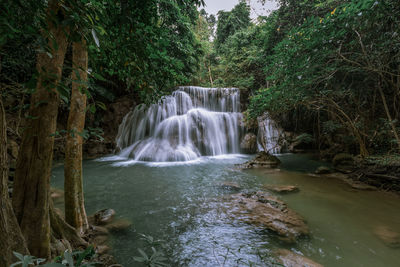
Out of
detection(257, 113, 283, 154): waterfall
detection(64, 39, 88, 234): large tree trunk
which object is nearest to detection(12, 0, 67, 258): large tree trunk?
detection(64, 39, 88, 234): large tree trunk

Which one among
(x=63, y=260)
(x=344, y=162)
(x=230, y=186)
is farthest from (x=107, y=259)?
(x=344, y=162)

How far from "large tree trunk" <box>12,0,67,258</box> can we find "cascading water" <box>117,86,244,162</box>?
7826 millimetres

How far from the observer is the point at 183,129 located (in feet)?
36.3

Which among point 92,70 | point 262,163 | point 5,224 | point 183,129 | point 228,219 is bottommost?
point 228,219

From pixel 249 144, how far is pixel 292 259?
9.83m

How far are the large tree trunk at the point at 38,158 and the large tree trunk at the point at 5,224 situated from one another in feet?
1.24

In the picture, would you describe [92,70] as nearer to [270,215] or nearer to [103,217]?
[103,217]

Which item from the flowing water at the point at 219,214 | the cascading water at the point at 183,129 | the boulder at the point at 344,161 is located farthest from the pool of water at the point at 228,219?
the cascading water at the point at 183,129

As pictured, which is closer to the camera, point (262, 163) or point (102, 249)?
point (102, 249)

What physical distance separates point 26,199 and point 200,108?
12.2m

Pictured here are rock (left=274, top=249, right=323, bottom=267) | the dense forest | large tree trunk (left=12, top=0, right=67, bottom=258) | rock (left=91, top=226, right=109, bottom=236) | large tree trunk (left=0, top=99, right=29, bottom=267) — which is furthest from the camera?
rock (left=91, top=226, right=109, bottom=236)

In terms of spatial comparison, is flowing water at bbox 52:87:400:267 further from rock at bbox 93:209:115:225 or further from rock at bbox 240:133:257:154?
rock at bbox 240:133:257:154

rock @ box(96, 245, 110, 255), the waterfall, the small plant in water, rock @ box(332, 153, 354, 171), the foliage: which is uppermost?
the waterfall

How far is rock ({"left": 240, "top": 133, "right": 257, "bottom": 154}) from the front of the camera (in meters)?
11.8
